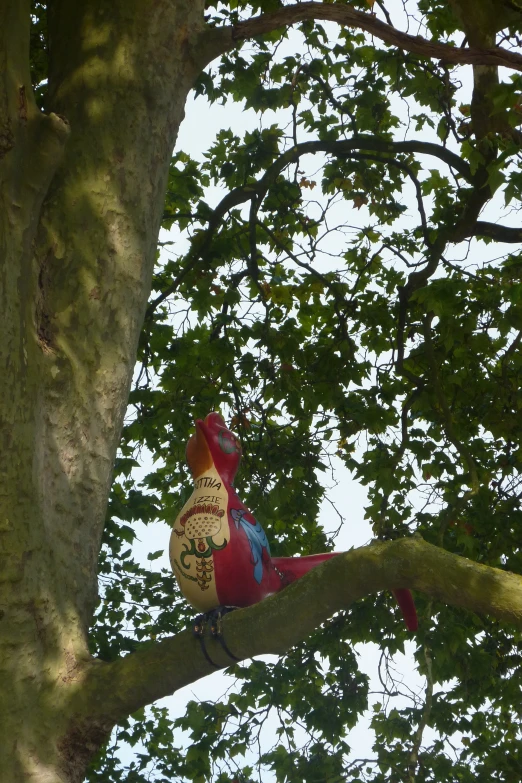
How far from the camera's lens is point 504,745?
6.36 meters

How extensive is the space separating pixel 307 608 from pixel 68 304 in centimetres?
129

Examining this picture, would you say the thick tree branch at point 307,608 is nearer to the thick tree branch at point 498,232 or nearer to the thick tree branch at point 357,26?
the thick tree branch at point 357,26

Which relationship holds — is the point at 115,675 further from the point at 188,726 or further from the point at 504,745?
the point at 504,745

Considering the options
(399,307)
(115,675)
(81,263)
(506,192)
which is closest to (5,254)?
(81,263)

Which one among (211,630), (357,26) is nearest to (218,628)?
(211,630)

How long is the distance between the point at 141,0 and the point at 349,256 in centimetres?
398

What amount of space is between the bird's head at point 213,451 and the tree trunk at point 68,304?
0.31m

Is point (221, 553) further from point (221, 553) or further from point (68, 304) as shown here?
point (68, 304)

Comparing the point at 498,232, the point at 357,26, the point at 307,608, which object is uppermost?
the point at 498,232

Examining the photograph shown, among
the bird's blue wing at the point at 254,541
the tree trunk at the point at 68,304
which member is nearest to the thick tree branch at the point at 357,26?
the tree trunk at the point at 68,304

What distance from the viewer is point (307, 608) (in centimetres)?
242

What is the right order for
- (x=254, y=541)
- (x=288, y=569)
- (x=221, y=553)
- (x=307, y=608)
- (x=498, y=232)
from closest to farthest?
(x=307, y=608), (x=221, y=553), (x=254, y=541), (x=288, y=569), (x=498, y=232)

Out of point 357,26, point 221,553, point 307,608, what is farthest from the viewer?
point 357,26

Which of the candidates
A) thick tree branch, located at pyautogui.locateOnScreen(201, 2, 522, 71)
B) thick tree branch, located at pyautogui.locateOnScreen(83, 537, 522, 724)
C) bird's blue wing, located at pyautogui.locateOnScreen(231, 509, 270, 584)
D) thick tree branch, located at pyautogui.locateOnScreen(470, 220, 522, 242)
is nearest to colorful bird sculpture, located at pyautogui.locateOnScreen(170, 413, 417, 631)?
bird's blue wing, located at pyautogui.locateOnScreen(231, 509, 270, 584)
